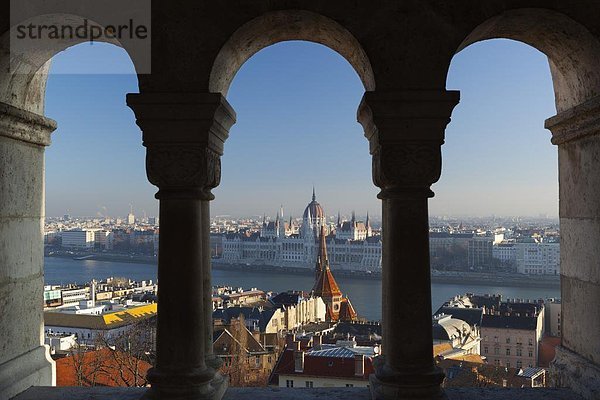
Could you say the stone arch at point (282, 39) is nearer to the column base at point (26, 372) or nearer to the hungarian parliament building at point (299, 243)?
the column base at point (26, 372)

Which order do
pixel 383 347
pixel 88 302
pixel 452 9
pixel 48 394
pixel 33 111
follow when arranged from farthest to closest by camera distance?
pixel 88 302 < pixel 33 111 < pixel 48 394 < pixel 383 347 < pixel 452 9

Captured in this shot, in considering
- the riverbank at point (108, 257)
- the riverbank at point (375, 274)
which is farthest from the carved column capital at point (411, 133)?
the riverbank at point (108, 257)

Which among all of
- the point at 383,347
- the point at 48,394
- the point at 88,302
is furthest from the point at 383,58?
the point at 88,302

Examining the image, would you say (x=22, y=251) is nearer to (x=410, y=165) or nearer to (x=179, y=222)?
(x=179, y=222)

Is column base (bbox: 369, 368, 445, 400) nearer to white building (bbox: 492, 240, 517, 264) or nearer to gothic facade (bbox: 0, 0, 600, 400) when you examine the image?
gothic facade (bbox: 0, 0, 600, 400)

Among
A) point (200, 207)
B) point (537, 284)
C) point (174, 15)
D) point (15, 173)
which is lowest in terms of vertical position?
point (537, 284)

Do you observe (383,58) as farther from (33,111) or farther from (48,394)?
(48,394)

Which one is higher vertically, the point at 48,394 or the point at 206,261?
the point at 206,261
